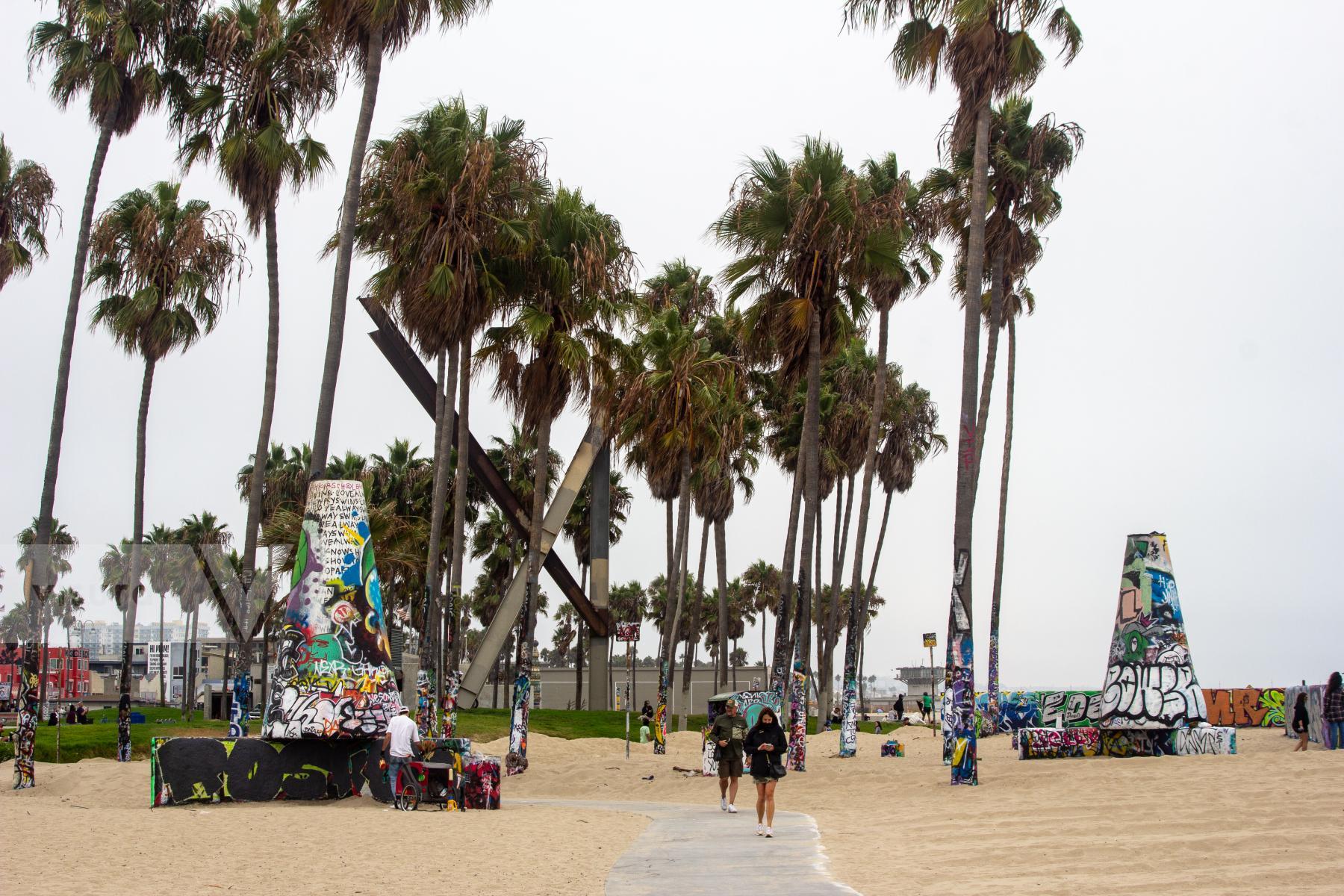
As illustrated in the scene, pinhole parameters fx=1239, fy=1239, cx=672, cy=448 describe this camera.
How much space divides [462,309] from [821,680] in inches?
1136

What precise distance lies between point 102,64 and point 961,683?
66.8ft

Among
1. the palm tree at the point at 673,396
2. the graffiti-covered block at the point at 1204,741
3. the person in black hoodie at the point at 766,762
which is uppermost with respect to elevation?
the palm tree at the point at 673,396

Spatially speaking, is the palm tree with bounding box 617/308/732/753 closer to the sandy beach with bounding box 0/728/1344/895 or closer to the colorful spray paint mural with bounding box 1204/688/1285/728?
the sandy beach with bounding box 0/728/1344/895

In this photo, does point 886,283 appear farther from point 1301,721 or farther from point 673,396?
point 1301,721

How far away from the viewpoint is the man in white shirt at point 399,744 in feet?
52.5

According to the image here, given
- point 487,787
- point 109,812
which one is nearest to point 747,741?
point 487,787

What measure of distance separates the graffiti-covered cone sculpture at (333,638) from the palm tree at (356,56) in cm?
206

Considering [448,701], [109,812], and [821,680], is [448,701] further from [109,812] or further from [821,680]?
[821,680]

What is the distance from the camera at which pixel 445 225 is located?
22.8m

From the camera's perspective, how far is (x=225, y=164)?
2425cm

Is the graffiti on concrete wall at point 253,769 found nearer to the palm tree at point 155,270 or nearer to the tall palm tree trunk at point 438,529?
the tall palm tree trunk at point 438,529

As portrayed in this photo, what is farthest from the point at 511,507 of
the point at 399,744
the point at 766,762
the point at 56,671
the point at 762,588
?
the point at 762,588

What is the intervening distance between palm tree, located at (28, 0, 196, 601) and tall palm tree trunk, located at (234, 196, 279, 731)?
350cm

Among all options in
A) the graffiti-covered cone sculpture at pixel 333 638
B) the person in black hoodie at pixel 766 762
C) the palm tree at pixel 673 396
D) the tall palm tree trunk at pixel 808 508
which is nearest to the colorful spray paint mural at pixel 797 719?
the tall palm tree trunk at pixel 808 508
